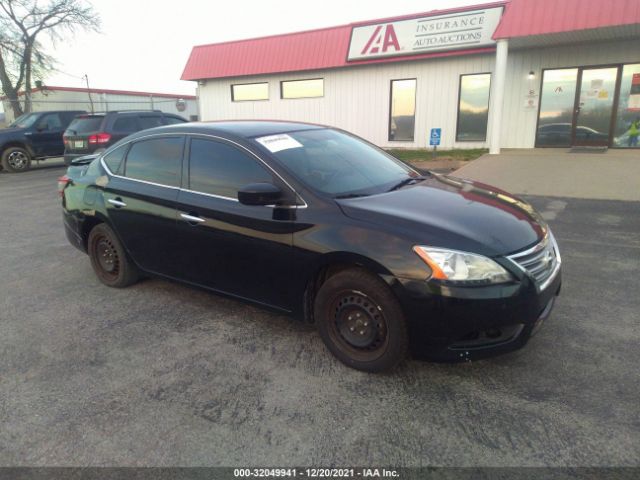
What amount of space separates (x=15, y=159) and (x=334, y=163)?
14.7 metres

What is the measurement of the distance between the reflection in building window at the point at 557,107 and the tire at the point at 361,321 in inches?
529

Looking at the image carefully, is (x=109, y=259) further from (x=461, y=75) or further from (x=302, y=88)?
(x=302, y=88)

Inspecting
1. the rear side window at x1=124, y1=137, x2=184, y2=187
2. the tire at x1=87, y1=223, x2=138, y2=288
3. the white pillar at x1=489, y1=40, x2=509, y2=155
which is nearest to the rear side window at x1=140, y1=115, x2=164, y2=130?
the tire at x1=87, y1=223, x2=138, y2=288

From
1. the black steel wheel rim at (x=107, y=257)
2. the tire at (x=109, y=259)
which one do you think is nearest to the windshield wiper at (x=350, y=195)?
the tire at (x=109, y=259)

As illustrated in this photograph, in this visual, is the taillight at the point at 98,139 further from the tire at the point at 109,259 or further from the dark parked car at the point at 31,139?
the tire at the point at 109,259

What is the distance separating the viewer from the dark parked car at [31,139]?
14.3 metres

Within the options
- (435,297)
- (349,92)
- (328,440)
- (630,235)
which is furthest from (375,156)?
(349,92)

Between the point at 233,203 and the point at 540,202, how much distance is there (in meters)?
6.18

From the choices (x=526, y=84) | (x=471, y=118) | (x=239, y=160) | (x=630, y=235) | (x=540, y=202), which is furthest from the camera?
(x=471, y=118)

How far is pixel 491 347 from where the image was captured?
2689mm

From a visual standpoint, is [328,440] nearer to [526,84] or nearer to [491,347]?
[491,347]

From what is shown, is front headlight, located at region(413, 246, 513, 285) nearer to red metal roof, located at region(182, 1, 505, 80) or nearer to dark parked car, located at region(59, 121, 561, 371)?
dark parked car, located at region(59, 121, 561, 371)

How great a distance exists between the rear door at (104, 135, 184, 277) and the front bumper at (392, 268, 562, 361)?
6.91 feet

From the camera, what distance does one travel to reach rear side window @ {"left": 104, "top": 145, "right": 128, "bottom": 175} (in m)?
4.39
